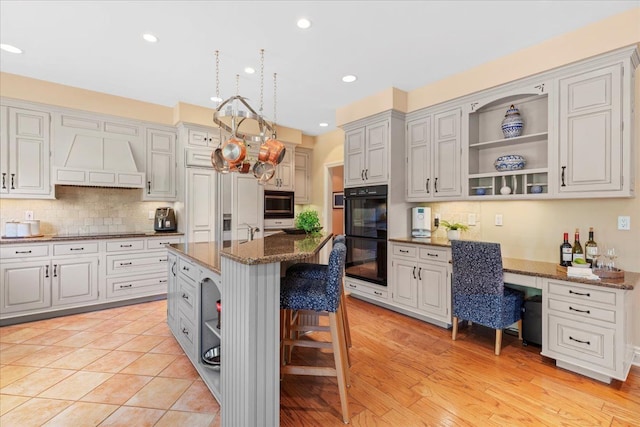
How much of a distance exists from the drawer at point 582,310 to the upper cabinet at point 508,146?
3.04ft

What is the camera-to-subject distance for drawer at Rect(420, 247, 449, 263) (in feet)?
10.3

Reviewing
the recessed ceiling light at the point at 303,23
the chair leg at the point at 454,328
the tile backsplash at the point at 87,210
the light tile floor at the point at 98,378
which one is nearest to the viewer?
the light tile floor at the point at 98,378

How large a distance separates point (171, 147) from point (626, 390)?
536 cm

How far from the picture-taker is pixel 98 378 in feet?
7.40

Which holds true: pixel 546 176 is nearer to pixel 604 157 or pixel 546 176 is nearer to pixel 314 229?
pixel 604 157

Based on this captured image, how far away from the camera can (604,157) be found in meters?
2.36

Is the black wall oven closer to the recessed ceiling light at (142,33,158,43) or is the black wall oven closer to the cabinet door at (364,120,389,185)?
the cabinet door at (364,120,389,185)

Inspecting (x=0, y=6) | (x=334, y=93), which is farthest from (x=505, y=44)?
(x=0, y=6)

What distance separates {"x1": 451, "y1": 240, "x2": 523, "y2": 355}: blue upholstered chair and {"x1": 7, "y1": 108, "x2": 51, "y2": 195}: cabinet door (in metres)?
4.62

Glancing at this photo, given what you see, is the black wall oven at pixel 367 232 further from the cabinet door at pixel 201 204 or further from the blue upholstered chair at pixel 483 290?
the cabinet door at pixel 201 204

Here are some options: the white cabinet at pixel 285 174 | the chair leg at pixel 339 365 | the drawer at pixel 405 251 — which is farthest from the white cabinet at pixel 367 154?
the chair leg at pixel 339 365

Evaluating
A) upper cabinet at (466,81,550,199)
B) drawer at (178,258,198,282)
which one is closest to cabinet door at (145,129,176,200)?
drawer at (178,258,198,282)

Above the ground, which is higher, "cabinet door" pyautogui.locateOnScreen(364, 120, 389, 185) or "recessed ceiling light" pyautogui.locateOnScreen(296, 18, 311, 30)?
"recessed ceiling light" pyautogui.locateOnScreen(296, 18, 311, 30)

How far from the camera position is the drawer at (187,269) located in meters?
2.19
